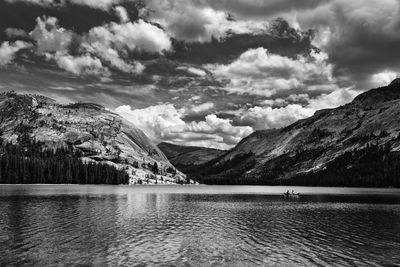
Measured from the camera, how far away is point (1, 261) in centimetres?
4038

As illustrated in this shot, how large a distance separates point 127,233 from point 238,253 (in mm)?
21493

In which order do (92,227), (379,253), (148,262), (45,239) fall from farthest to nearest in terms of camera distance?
(92,227) → (45,239) → (379,253) → (148,262)

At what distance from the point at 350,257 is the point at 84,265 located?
32.2m

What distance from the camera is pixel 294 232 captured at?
67.8m

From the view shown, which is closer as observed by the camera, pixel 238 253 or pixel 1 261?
pixel 1 261

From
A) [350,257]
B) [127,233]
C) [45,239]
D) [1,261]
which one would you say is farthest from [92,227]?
[350,257]

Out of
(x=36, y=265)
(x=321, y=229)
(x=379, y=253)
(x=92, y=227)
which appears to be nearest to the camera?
(x=36, y=265)

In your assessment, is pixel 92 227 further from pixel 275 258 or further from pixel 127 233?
pixel 275 258

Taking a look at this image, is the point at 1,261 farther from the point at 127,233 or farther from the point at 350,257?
the point at 350,257

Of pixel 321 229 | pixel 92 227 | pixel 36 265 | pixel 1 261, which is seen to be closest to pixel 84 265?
pixel 36 265

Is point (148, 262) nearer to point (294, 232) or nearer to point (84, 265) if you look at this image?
point (84, 265)

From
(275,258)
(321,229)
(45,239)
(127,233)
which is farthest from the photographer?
(321,229)

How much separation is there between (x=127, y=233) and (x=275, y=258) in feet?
87.1

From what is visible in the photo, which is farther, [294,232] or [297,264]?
[294,232]
